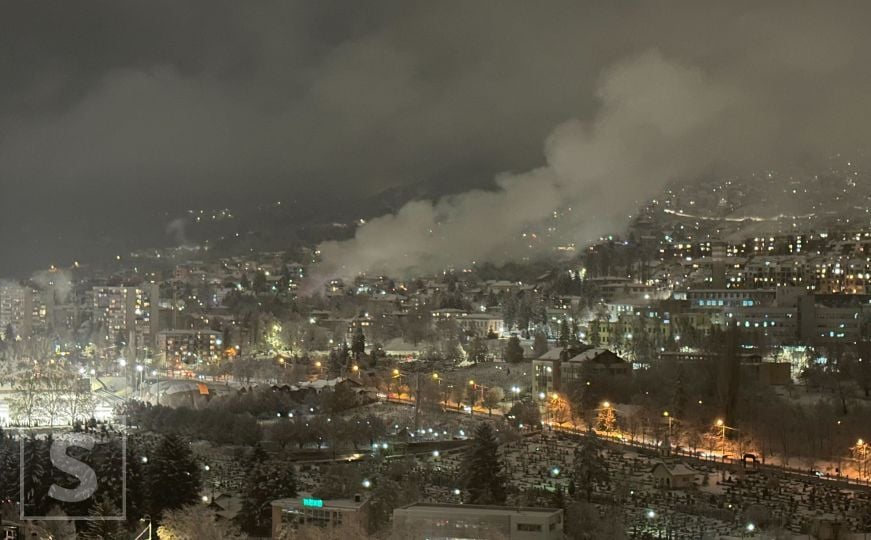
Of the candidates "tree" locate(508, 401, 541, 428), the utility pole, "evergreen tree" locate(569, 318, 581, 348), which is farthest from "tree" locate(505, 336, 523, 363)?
"tree" locate(508, 401, 541, 428)

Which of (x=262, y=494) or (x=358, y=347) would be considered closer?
(x=262, y=494)

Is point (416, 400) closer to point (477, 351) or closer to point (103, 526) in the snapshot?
point (477, 351)

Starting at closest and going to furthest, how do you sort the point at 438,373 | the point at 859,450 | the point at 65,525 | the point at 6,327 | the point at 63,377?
the point at 65,525, the point at 859,450, the point at 438,373, the point at 63,377, the point at 6,327

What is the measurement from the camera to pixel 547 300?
26172 millimetres

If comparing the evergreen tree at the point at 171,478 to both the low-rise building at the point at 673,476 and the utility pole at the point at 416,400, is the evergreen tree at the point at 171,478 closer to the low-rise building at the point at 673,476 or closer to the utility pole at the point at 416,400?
the low-rise building at the point at 673,476

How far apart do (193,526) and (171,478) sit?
3.77ft

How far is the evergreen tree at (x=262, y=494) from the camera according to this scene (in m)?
9.98

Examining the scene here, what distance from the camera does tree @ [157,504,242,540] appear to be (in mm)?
9367

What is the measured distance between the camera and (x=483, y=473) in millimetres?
10766

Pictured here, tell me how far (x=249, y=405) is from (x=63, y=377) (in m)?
4.95

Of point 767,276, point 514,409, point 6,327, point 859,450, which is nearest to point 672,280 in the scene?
point 767,276

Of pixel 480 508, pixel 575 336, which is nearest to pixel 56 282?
pixel 575 336

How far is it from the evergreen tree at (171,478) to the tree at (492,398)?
5779 millimetres

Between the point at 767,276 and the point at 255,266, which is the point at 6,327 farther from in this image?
the point at 767,276
